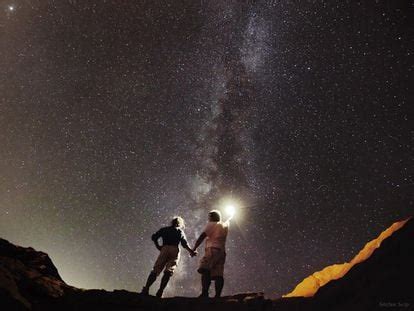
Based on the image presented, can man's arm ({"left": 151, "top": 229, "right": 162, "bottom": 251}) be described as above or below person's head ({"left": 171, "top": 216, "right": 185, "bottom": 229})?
below

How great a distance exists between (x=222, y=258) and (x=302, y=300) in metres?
1.77

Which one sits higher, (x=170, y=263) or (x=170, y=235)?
(x=170, y=235)

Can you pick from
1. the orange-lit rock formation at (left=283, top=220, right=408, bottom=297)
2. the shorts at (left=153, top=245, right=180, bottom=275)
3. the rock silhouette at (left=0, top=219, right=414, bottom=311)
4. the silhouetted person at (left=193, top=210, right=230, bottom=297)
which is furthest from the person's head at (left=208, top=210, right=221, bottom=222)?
the orange-lit rock formation at (left=283, top=220, right=408, bottom=297)

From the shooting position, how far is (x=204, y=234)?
23.2 feet

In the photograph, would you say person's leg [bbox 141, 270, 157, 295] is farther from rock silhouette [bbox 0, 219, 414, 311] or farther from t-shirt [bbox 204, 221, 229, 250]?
t-shirt [bbox 204, 221, 229, 250]

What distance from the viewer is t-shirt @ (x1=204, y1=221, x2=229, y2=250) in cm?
684

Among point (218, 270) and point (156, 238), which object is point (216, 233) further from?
point (156, 238)

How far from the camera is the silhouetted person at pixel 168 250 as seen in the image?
22.9ft

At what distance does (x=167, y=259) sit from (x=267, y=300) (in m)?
2.36

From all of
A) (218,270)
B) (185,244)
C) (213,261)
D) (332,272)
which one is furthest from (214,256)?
Result: (332,272)

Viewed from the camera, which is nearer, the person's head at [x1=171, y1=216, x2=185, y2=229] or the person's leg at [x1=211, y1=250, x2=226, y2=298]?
the person's leg at [x1=211, y1=250, x2=226, y2=298]

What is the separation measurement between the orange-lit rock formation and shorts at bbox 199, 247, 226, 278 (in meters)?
2.99

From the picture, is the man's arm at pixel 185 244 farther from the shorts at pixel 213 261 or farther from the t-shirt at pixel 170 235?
the shorts at pixel 213 261

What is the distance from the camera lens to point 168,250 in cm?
713
